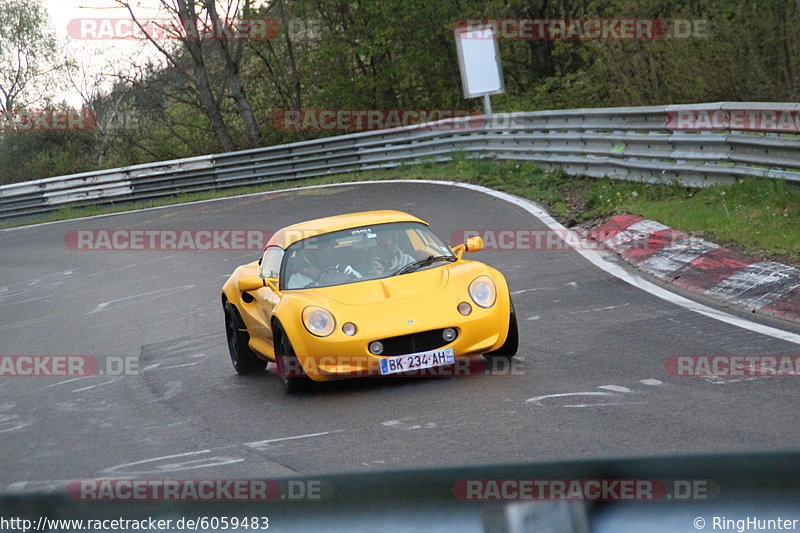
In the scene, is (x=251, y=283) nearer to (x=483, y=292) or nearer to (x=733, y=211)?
(x=483, y=292)

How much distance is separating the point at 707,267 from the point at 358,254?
11.7 feet

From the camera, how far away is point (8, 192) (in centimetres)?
2995

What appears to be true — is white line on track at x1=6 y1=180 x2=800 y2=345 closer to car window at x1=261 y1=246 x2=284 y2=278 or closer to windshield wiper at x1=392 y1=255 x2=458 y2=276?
windshield wiper at x1=392 y1=255 x2=458 y2=276

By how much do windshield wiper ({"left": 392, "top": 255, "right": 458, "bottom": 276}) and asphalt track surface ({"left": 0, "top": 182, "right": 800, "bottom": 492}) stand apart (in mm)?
831

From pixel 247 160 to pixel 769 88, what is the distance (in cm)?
1564

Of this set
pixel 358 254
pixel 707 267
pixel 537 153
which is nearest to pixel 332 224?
pixel 358 254

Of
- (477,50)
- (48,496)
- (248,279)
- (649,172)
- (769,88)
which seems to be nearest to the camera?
(48,496)

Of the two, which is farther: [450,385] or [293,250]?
[293,250]

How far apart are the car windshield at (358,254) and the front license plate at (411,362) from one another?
3.08 ft

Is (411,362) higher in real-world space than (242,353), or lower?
higher

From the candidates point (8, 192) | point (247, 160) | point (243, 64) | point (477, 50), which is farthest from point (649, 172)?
point (243, 64)

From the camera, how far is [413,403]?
6.09 metres

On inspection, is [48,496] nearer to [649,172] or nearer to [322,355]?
[322,355]

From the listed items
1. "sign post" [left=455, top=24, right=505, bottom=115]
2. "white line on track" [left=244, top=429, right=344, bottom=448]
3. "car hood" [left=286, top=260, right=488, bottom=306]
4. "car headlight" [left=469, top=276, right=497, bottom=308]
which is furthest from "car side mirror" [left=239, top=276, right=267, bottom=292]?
"sign post" [left=455, top=24, right=505, bottom=115]
